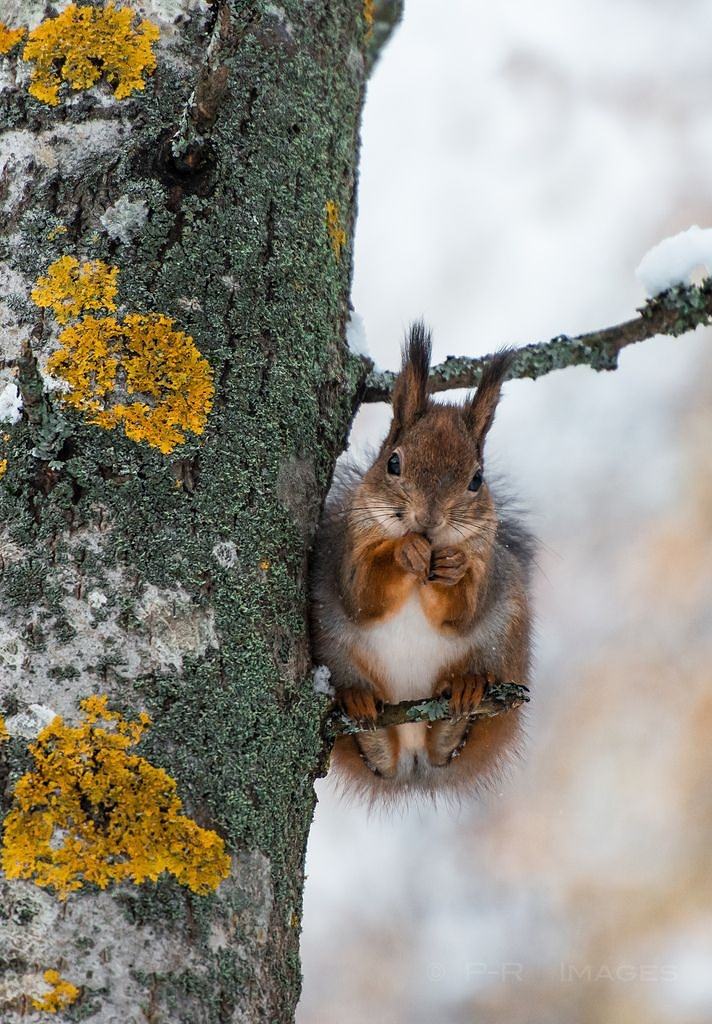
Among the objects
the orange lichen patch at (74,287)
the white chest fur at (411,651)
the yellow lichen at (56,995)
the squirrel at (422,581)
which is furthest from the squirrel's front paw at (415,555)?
the yellow lichen at (56,995)

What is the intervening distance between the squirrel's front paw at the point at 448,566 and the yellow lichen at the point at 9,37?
127 cm

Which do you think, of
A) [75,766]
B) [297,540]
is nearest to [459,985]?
[297,540]

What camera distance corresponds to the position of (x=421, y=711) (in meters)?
2.04

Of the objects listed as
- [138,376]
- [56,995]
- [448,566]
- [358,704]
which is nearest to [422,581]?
[448,566]

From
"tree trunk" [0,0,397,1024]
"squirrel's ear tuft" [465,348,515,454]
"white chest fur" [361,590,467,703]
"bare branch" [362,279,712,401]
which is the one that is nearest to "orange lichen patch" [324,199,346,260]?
"tree trunk" [0,0,397,1024]

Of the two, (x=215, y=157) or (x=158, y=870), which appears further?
(x=215, y=157)

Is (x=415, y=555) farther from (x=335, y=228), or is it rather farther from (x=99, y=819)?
(x=99, y=819)

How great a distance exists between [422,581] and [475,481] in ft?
0.87

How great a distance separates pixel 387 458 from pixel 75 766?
4.04 feet

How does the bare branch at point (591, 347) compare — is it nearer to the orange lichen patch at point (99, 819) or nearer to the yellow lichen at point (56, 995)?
the orange lichen patch at point (99, 819)

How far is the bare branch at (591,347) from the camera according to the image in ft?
6.66

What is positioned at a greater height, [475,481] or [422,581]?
[475,481]

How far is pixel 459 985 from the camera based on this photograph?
15.1ft

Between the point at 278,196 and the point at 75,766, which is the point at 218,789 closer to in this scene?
the point at 75,766
